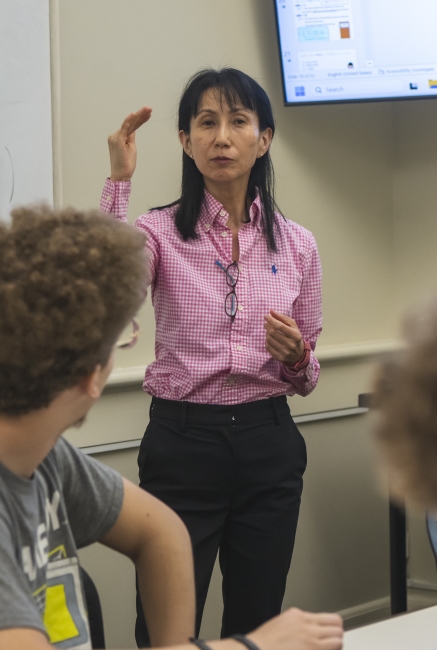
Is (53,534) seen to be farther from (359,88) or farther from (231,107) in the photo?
(359,88)

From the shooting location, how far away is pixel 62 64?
2.34 m

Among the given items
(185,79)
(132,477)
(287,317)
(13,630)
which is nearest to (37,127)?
(185,79)

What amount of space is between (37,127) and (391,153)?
5.00 ft

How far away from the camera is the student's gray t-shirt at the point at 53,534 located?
0.89m

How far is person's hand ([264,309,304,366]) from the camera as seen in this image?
1.90 metres

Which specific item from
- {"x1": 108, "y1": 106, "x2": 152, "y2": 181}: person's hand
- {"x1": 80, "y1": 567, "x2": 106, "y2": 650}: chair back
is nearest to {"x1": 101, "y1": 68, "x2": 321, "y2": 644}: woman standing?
{"x1": 108, "y1": 106, "x2": 152, "y2": 181}: person's hand

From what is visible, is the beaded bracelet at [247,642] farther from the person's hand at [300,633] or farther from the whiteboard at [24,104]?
the whiteboard at [24,104]

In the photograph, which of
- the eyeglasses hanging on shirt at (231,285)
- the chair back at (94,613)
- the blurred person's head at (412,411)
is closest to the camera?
the blurred person's head at (412,411)

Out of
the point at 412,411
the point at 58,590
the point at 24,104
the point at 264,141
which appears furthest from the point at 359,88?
the point at 412,411

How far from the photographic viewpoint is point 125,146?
1.99 m

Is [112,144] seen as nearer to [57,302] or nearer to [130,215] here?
[130,215]

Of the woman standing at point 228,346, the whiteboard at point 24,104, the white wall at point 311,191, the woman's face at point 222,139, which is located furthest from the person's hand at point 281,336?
the whiteboard at point 24,104

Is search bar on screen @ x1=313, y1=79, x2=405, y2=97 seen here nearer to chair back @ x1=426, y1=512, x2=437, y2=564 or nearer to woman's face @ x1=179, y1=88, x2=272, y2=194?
woman's face @ x1=179, y1=88, x2=272, y2=194

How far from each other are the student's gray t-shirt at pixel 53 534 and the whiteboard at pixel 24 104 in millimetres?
1174
